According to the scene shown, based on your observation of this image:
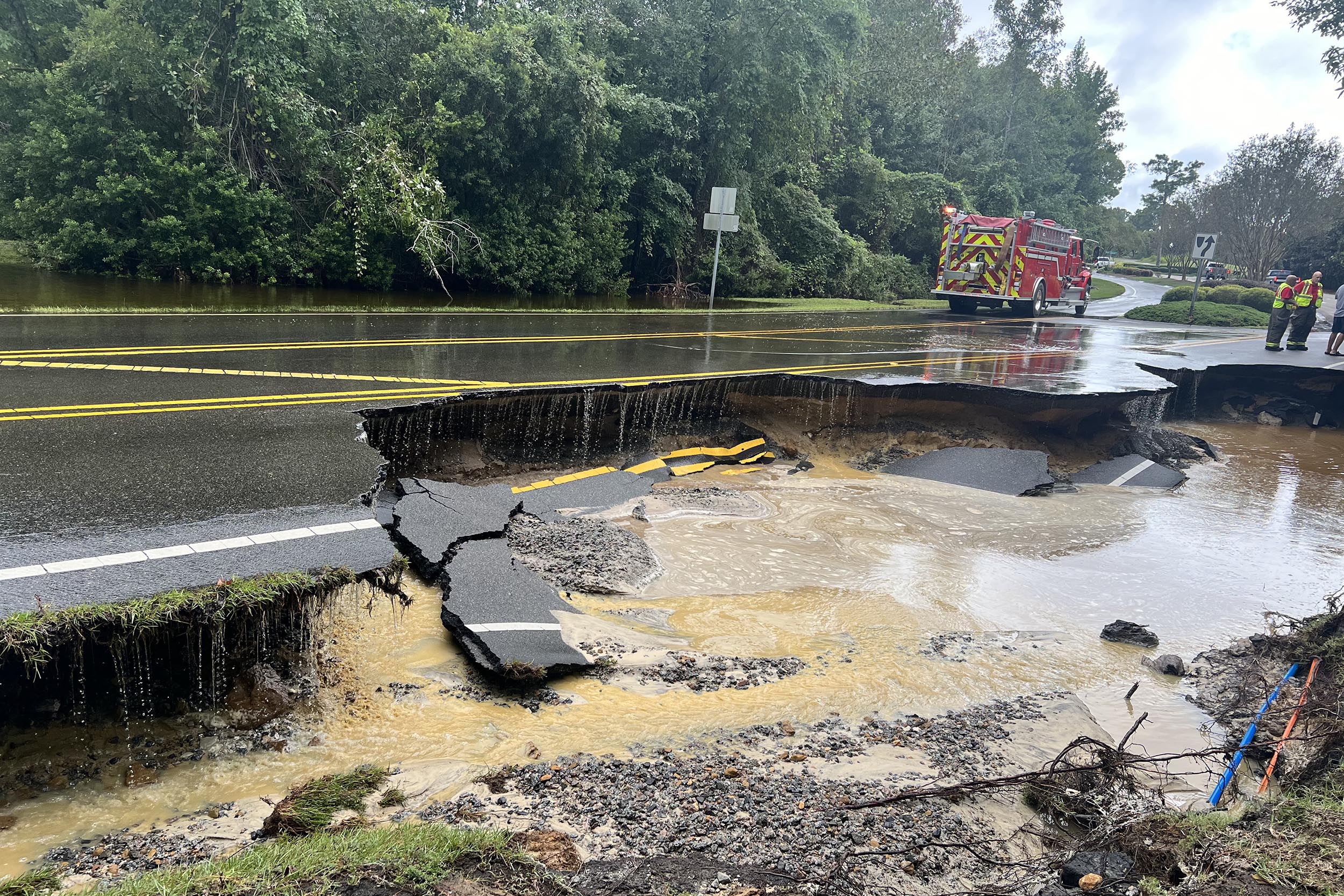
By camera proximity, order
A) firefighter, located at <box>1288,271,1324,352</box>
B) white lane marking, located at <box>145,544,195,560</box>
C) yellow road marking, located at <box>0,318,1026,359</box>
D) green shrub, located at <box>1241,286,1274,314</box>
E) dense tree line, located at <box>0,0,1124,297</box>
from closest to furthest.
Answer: white lane marking, located at <box>145,544,195,560</box>
yellow road marking, located at <box>0,318,1026,359</box>
dense tree line, located at <box>0,0,1124,297</box>
firefighter, located at <box>1288,271,1324,352</box>
green shrub, located at <box>1241,286,1274,314</box>

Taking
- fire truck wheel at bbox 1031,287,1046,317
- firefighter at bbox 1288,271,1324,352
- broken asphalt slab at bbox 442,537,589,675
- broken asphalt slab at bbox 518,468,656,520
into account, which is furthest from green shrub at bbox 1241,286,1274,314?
broken asphalt slab at bbox 442,537,589,675

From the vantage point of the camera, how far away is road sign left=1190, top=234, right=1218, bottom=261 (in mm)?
23547

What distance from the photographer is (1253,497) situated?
1092cm

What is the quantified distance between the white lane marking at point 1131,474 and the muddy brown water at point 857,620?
32 centimetres

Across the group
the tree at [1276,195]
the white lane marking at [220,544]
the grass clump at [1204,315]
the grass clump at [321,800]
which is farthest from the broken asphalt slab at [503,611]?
the tree at [1276,195]

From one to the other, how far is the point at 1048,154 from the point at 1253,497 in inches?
1967

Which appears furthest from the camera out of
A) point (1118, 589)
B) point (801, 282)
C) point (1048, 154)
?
point (1048, 154)

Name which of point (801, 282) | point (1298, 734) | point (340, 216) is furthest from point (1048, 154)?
point (1298, 734)

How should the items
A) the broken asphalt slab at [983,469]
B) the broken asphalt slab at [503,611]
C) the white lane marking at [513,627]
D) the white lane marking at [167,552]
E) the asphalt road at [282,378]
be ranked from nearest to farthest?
the white lane marking at [167,552] → the broken asphalt slab at [503,611] → the white lane marking at [513,627] → the asphalt road at [282,378] → the broken asphalt slab at [983,469]

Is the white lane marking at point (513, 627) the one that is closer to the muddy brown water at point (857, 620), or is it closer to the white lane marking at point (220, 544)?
the muddy brown water at point (857, 620)

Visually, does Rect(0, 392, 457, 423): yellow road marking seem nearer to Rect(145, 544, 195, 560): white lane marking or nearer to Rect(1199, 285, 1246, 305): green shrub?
Rect(145, 544, 195, 560): white lane marking

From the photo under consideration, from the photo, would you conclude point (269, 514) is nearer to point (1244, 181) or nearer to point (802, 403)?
point (802, 403)

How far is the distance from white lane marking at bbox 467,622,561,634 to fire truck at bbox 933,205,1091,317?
21.2 meters

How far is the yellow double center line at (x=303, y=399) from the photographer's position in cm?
677
